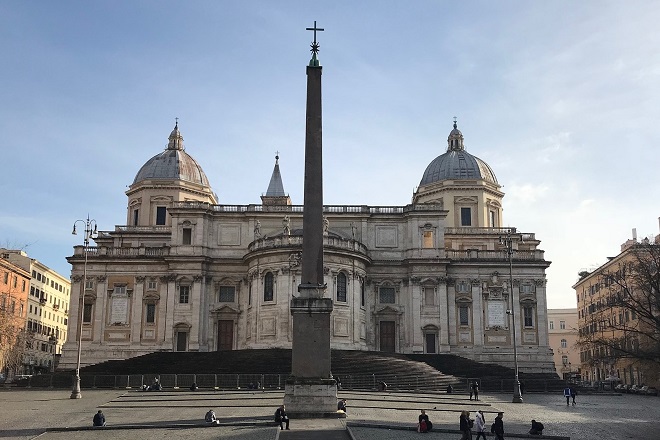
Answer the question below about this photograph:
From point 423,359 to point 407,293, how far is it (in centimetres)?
828

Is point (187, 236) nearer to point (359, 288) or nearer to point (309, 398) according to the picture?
point (359, 288)

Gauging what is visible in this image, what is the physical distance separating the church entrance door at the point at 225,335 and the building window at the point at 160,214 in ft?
47.7

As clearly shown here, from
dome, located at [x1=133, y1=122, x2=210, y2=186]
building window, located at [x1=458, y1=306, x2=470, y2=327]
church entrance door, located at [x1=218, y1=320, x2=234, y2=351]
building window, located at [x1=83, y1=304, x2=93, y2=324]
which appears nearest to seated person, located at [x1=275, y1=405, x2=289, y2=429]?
church entrance door, located at [x1=218, y1=320, x2=234, y2=351]

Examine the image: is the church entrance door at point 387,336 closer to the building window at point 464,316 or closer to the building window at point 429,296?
the building window at point 429,296

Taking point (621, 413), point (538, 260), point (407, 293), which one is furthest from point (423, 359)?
point (621, 413)

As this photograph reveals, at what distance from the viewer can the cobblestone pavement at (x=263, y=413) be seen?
907 inches

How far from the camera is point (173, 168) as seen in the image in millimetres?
72875

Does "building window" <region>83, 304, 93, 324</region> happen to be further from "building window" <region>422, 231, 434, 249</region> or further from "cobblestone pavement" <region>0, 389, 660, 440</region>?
"building window" <region>422, 231, 434, 249</region>

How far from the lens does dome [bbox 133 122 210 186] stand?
72375 mm

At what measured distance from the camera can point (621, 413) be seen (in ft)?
111

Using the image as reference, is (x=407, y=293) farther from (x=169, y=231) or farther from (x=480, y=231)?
(x=169, y=231)

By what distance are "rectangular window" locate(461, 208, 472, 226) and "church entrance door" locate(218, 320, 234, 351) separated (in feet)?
84.6

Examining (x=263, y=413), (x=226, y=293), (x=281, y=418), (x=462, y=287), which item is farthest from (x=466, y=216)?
(x=281, y=418)

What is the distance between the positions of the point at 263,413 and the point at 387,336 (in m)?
33.9
